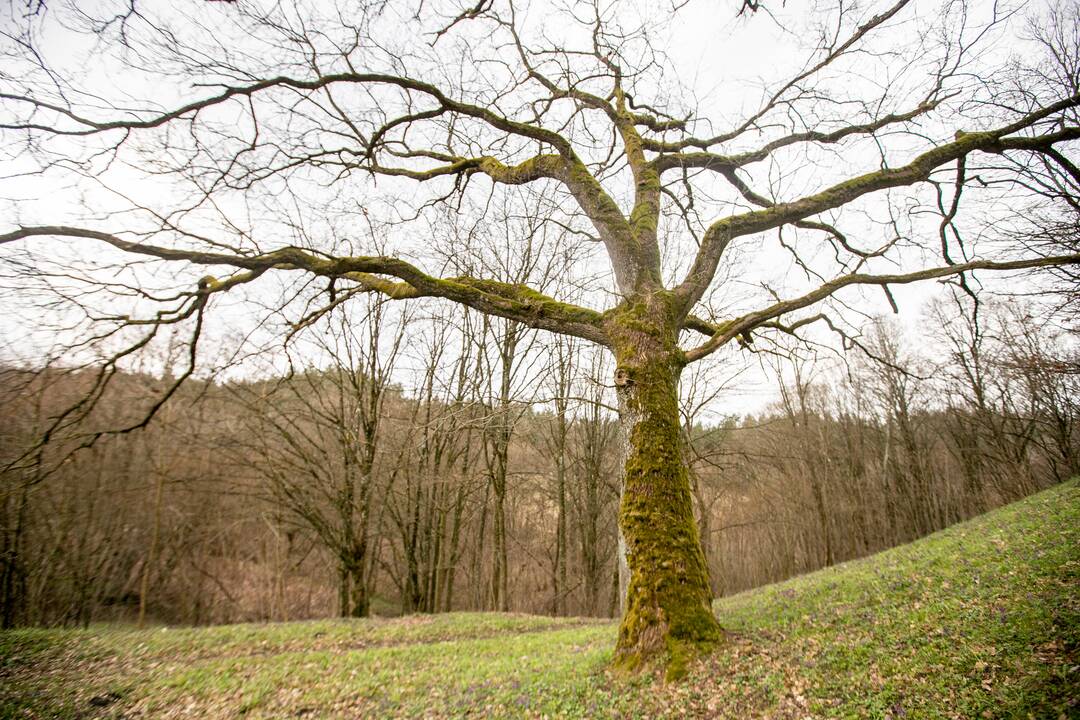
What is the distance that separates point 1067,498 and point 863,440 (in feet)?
51.0

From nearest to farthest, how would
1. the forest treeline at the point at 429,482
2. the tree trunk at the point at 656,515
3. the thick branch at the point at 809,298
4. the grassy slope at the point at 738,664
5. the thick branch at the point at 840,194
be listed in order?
the grassy slope at the point at 738,664 < the tree trunk at the point at 656,515 < the thick branch at the point at 809,298 < the thick branch at the point at 840,194 < the forest treeline at the point at 429,482

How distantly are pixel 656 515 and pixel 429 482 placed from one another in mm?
12049

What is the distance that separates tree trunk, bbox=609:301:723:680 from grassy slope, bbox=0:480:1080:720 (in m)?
0.32

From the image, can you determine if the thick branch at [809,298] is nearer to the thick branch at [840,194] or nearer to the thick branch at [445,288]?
the thick branch at [840,194]

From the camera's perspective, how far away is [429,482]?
15.5 meters

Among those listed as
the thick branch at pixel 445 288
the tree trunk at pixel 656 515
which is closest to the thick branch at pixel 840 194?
the tree trunk at pixel 656 515

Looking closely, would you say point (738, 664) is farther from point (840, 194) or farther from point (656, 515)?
point (840, 194)

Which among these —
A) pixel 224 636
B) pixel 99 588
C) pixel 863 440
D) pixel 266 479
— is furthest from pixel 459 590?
pixel 863 440

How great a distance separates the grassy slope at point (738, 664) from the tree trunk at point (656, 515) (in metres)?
0.32

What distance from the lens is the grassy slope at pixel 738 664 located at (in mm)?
3191

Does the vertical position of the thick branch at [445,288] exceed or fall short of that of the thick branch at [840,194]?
it falls short

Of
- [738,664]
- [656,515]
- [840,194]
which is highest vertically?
[840,194]

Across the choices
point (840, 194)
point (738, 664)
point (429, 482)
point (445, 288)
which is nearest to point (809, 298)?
point (840, 194)

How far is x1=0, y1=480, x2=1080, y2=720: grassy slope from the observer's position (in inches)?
126
